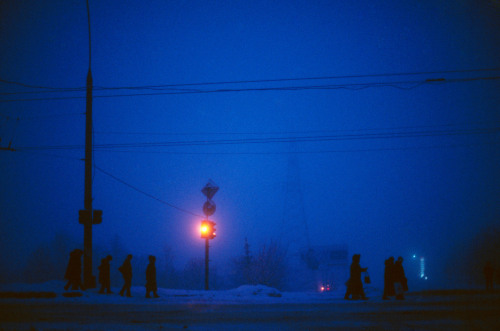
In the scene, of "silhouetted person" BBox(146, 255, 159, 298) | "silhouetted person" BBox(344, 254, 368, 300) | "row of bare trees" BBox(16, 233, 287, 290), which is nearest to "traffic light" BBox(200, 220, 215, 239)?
"silhouetted person" BBox(146, 255, 159, 298)

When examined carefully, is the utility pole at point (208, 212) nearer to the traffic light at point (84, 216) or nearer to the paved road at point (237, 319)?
the traffic light at point (84, 216)

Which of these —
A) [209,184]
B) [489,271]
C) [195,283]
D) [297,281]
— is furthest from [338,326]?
[195,283]

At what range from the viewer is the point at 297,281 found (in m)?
61.8

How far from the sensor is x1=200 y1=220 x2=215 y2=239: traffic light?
2303 centimetres

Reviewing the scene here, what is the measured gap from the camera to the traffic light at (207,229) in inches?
907

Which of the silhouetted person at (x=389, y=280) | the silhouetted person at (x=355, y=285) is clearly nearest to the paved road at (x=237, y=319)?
the silhouetted person at (x=355, y=285)

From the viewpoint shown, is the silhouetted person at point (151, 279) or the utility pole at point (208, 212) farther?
the utility pole at point (208, 212)

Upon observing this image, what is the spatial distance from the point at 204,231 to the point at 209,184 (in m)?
4.94

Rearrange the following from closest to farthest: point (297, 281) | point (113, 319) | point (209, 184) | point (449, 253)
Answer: point (113, 319) < point (209, 184) < point (297, 281) < point (449, 253)

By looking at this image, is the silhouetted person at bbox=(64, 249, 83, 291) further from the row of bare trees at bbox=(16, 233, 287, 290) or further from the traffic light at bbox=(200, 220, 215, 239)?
the row of bare trees at bbox=(16, 233, 287, 290)

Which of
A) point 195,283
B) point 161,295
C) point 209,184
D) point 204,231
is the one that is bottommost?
point 195,283

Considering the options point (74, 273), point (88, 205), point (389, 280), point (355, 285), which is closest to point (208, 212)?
point (88, 205)

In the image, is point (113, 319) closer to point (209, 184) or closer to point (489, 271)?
point (209, 184)

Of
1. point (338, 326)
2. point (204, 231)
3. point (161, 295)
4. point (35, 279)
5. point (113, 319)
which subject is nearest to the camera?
point (338, 326)
